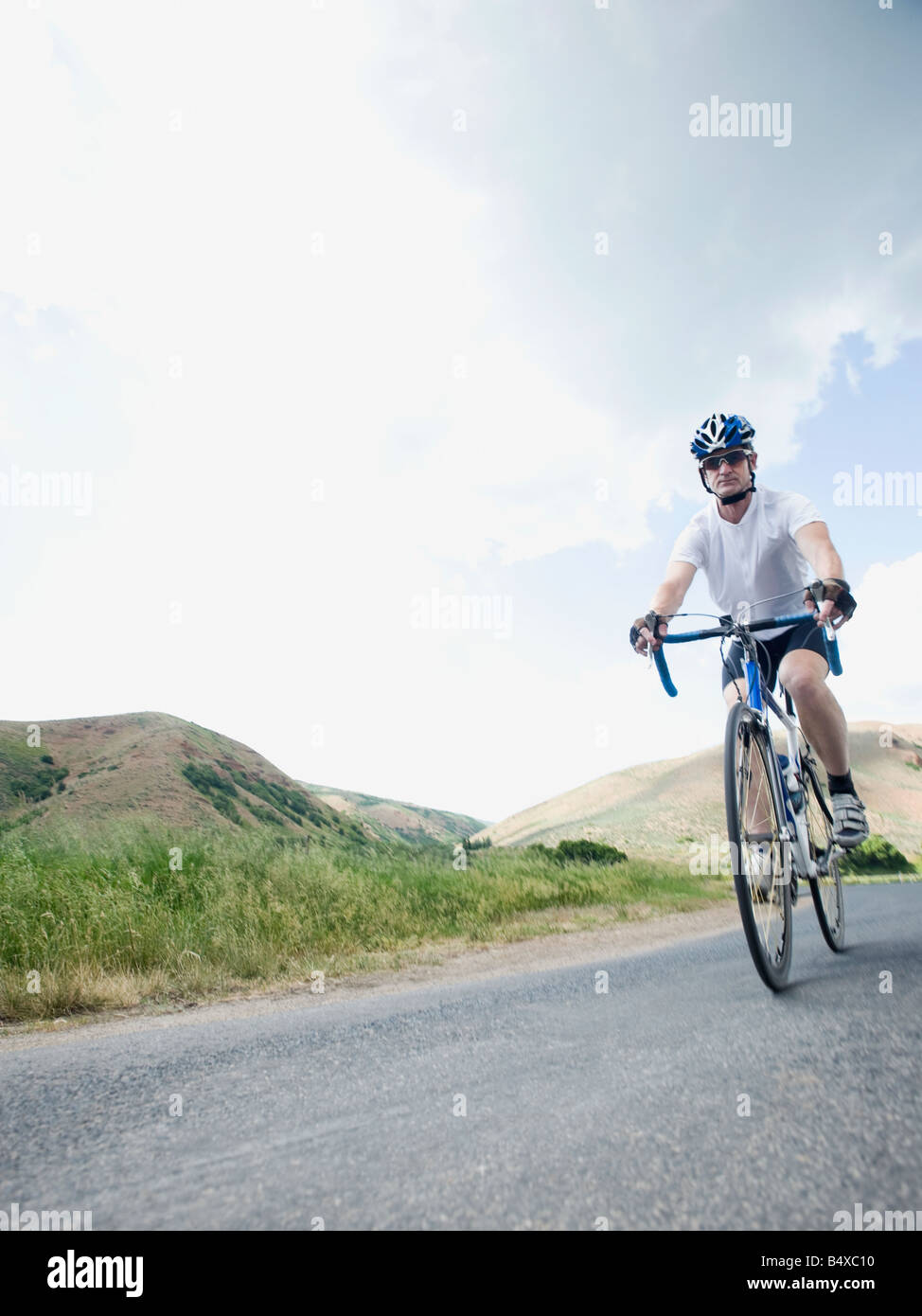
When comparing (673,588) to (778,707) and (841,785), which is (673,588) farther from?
(841,785)

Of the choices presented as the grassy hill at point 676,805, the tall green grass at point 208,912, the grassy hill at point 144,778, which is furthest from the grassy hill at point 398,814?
the tall green grass at point 208,912

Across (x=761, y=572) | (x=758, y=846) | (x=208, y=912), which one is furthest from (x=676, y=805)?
(x=758, y=846)

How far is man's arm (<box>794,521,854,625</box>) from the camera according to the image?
3904 millimetres

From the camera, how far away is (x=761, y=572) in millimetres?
4414

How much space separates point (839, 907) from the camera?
4648 millimetres

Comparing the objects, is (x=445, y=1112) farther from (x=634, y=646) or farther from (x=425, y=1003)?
(x=634, y=646)

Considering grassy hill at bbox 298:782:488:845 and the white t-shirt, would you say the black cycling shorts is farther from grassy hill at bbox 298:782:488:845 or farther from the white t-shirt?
grassy hill at bbox 298:782:488:845

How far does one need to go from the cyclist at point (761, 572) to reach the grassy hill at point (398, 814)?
65.8 metres

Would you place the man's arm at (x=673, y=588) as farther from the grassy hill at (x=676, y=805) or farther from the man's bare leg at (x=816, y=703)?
the grassy hill at (x=676, y=805)

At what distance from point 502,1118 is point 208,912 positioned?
569 cm

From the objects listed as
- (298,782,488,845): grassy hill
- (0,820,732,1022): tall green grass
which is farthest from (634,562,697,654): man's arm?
(298,782,488,845): grassy hill

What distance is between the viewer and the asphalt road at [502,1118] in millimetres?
1386
